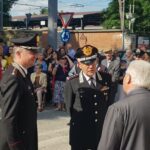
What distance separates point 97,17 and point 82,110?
5255cm

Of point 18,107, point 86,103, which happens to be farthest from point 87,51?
point 18,107

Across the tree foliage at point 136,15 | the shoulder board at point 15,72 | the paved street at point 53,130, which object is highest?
the tree foliage at point 136,15

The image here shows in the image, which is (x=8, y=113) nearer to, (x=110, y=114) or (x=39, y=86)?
(x=110, y=114)

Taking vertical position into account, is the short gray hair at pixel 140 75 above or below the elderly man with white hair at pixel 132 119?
above

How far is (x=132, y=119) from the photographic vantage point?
12.0 feet

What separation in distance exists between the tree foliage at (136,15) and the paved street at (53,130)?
34.9 m

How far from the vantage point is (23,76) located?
4742 millimetres

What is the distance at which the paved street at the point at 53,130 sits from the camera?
880 cm

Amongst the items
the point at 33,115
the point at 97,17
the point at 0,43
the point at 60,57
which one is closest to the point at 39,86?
the point at 60,57

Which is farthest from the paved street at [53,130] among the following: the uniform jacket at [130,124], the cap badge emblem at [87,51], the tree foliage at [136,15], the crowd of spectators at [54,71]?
the tree foliage at [136,15]

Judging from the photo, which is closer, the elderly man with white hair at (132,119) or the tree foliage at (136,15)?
the elderly man with white hair at (132,119)

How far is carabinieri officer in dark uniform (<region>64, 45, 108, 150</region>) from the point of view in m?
5.76

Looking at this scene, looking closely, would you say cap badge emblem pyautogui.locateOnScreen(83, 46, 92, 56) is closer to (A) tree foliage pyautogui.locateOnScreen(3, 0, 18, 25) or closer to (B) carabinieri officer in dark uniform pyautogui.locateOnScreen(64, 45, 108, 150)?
(B) carabinieri officer in dark uniform pyautogui.locateOnScreen(64, 45, 108, 150)

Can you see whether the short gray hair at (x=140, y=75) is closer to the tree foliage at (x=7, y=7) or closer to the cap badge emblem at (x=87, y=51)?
the cap badge emblem at (x=87, y=51)
